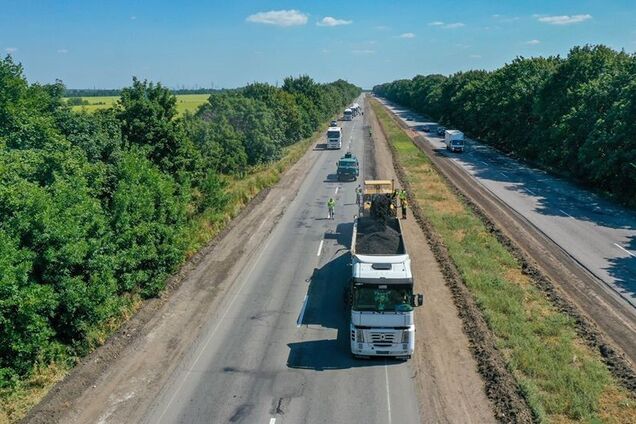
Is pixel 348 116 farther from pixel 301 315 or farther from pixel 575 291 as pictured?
pixel 301 315

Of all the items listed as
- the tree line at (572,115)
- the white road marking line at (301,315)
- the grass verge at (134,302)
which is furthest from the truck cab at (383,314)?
the tree line at (572,115)

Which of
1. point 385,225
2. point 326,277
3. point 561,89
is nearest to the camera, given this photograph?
point 385,225

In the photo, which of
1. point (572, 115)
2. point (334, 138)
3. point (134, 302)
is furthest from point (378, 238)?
point (334, 138)

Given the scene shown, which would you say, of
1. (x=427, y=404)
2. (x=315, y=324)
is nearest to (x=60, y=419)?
(x=315, y=324)

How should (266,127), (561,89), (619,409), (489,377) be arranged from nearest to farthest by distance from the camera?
(619,409), (489,377), (561,89), (266,127)

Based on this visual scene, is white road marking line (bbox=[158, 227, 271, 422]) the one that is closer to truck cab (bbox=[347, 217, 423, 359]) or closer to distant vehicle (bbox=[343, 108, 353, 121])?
truck cab (bbox=[347, 217, 423, 359])

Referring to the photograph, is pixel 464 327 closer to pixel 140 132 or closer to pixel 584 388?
pixel 584 388

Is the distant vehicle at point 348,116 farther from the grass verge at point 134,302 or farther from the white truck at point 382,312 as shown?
the white truck at point 382,312
